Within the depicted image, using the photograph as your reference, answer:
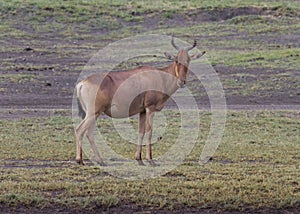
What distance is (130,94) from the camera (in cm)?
1085

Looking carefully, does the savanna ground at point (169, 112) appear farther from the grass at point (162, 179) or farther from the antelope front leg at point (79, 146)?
the antelope front leg at point (79, 146)

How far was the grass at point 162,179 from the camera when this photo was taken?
28.0 feet

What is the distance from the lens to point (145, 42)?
91.8ft

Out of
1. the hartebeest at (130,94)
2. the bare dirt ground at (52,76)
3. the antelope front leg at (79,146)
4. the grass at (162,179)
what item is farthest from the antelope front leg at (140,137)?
the bare dirt ground at (52,76)

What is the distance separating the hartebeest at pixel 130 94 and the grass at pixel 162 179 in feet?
1.97

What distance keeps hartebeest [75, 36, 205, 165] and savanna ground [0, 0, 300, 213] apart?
633 mm

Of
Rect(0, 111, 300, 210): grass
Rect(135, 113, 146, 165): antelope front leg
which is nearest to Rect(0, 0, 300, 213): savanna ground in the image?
Rect(0, 111, 300, 210): grass

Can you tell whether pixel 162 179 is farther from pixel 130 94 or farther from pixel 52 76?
pixel 52 76

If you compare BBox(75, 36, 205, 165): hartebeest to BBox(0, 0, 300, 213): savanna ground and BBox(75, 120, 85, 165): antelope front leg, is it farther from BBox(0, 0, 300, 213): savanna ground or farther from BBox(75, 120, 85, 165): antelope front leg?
BBox(0, 0, 300, 213): savanna ground

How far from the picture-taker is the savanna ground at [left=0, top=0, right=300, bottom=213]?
8.66 metres

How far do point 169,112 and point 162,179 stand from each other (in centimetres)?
715

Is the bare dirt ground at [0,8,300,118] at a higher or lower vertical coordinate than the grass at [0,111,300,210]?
lower

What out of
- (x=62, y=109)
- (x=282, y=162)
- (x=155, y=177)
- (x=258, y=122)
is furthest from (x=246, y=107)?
(x=155, y=177)

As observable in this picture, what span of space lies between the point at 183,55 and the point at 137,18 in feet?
69.7
